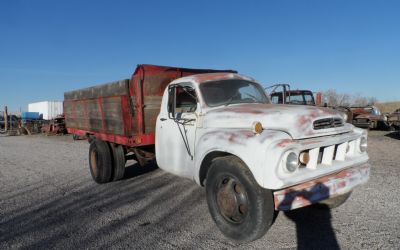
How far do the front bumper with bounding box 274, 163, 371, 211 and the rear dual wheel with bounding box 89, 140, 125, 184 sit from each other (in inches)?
168

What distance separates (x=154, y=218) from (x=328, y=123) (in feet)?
8.93

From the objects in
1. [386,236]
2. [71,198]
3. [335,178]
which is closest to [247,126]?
[335,178]

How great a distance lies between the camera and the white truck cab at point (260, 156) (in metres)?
3.60

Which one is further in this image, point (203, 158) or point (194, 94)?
point (194, 94)

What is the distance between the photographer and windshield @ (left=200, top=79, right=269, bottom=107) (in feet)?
16.5

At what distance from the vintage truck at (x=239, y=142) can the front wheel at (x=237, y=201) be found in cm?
1

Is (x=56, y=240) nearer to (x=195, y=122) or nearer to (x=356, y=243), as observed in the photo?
(x=195, y=122)

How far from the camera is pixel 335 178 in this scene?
12.9ft

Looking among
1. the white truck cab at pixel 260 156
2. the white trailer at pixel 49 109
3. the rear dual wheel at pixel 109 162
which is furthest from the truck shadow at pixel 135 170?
the white trailer at pixel 49 109

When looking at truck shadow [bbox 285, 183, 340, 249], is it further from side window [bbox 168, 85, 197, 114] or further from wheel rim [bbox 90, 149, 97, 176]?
wheel rim [bbox 90, 149, 97, 176]

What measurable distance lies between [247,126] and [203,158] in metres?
0.71

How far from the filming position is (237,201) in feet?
12.9

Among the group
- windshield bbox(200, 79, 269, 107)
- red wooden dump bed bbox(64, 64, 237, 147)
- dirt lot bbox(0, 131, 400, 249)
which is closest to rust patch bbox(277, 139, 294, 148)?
dirt lot bbox(0, 131, 400, 249)

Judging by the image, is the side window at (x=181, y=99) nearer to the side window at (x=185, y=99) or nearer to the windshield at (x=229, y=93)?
the side window at (x=185, y=99)
